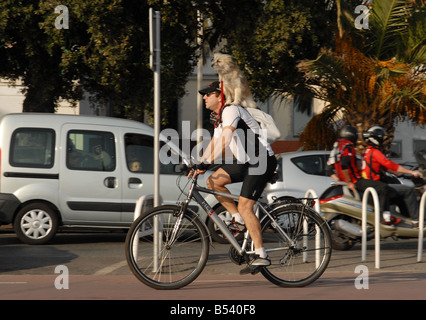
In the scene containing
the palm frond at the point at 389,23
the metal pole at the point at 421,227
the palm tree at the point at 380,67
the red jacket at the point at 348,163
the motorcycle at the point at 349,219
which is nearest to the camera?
the metal pole at the point at 421,227

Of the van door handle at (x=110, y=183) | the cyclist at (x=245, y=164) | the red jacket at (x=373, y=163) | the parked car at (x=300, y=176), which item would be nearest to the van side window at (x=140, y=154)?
the van door handle at (x=110, y=183)

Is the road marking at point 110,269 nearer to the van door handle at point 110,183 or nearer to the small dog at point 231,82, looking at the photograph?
the van door handle at point 110,183

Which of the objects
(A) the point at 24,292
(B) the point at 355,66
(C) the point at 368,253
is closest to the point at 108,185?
(C) the point at 368,253

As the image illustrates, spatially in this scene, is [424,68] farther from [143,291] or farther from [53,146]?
[143,291]

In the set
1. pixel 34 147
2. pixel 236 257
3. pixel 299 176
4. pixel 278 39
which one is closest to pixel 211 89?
pixel 236 257

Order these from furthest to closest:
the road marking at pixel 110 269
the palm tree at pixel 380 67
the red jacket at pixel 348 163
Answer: the palm tree at pixel 380 67, the red jacket at pixel 348 163, the road marking at pixel 110 269

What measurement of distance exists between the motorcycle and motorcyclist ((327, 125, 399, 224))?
0.10 metres

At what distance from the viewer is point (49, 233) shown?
435 inches

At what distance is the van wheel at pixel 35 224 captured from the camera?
1099cm

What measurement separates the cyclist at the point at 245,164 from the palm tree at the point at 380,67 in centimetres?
863

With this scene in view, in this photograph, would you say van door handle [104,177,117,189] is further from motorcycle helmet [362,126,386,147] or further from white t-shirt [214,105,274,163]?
white t-shirt [214,105,274,163]

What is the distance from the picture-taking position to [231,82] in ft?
22.6

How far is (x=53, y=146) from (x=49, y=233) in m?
1.22

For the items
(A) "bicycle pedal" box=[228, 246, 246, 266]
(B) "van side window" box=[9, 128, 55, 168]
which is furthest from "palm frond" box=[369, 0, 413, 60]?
(A) "bicycle pedal" box=[228, 246, 246, 266]
